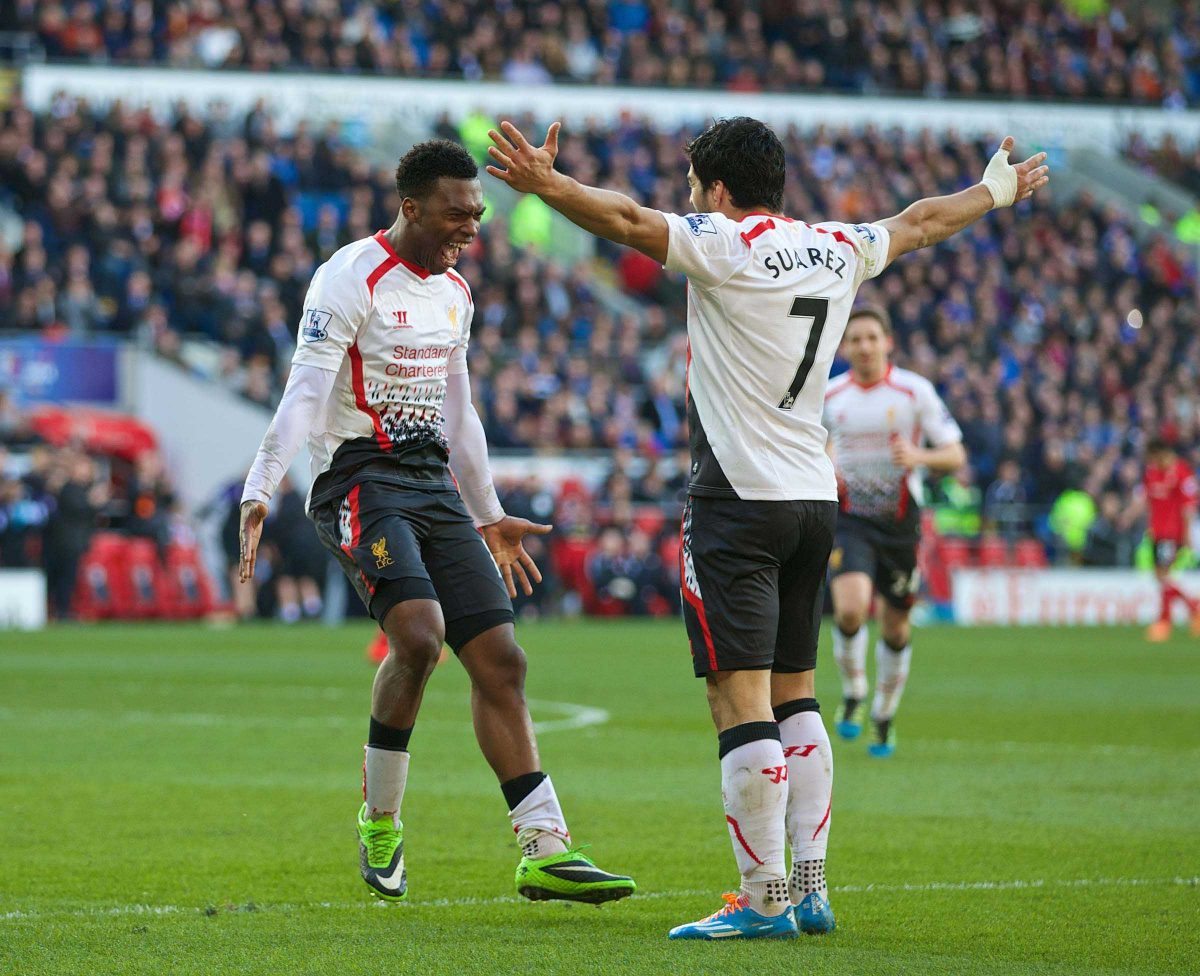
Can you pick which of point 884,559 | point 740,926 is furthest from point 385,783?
point 884,559

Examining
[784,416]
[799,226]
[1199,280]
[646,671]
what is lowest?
[646,671]

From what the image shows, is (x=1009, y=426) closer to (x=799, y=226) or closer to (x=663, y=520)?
(x=663, y=520)

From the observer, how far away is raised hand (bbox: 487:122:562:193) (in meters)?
5.69

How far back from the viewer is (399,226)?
6773 millimetres

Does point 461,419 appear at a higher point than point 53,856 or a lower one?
higher

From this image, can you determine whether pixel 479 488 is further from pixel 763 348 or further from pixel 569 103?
pixel 569 103

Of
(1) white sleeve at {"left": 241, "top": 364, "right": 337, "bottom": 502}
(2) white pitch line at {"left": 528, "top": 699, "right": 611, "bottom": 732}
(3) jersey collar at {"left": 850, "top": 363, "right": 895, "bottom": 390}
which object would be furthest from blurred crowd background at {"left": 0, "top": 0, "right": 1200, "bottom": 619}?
(1) white sleeve at {"left": 241, "top": 364, "right": 337, "bottom": 502}

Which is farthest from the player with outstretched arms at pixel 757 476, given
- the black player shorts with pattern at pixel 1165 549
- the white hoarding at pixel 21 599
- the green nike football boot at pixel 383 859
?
the white hoarding at pixel 21 599

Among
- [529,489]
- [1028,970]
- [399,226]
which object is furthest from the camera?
[529,489]

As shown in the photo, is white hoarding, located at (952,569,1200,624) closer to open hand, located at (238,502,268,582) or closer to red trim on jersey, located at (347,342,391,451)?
red trim on jersey, located at (347,342,391,451)

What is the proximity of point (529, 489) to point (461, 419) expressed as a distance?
20.6 meters

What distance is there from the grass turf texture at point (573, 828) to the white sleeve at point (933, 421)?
1.90 metres

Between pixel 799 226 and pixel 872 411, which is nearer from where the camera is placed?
pixel 799 226

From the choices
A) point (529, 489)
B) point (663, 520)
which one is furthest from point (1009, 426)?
point (529, 489)
